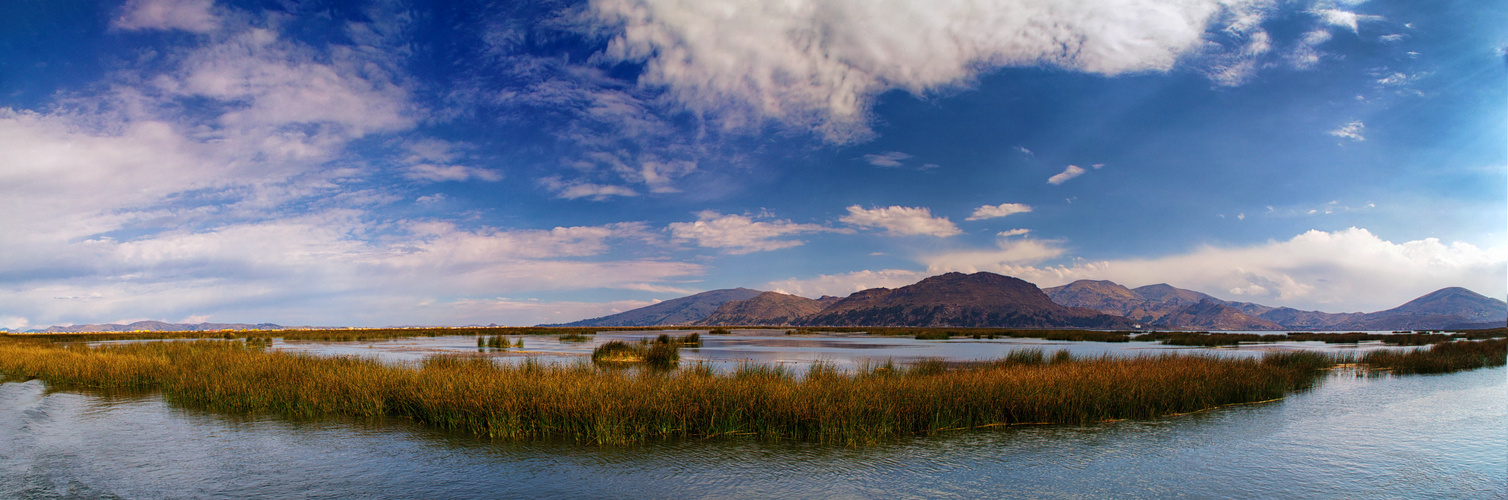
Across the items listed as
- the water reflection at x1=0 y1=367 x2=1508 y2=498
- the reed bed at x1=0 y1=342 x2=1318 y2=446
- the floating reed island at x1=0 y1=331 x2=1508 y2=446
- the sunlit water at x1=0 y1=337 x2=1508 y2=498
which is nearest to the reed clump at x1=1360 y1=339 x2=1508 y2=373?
the floating reed island at x1=0 y1=331 x2=1508 y2=446

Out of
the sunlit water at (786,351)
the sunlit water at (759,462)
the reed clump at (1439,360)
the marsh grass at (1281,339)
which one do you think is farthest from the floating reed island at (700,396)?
the marsh grass at (1281,339)

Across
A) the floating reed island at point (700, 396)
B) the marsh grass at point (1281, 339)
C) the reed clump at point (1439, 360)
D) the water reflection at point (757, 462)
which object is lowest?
the marsh grass at point (1281, 339)

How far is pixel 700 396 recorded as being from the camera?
14820 millimetres

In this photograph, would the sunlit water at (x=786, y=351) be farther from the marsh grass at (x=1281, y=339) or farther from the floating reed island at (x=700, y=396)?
the floating reed island at (x=700, y=396)

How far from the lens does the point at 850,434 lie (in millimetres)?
13195

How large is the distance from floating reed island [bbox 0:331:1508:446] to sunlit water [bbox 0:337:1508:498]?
29.4 inches

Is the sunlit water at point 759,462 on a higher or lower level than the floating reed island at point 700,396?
lower

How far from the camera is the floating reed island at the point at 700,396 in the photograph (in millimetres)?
13867

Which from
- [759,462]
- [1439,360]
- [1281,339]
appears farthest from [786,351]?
[1281,339]

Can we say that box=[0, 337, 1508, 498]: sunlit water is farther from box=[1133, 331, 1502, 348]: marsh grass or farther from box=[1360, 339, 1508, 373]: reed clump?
box=[1133, 331, 1502, 348]: marsh grass

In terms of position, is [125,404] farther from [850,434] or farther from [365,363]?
[850,434]

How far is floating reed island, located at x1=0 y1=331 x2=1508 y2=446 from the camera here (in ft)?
45.5

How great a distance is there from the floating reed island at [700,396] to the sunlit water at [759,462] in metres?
0.75

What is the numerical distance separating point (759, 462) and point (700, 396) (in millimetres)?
3506
